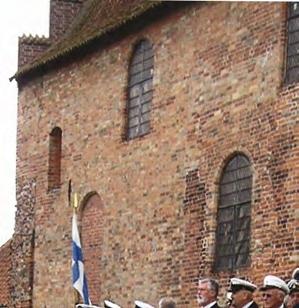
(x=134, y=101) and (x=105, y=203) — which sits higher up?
(x=134, y=101)

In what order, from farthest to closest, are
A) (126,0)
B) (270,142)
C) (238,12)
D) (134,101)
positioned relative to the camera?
(126,0), (134,101), (238,12), (270,142)

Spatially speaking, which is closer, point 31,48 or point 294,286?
point 294,286

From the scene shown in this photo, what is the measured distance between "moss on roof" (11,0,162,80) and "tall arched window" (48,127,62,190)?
149cm

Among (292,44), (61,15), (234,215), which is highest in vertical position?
(61,15)

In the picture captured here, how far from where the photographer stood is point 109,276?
23484mm

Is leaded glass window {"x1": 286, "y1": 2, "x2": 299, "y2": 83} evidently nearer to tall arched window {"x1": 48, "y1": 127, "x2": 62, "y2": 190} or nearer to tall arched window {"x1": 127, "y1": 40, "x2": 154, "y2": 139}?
tall arched window {"x1": 127, "y1": 40, "x2": 154, "y2": 139}

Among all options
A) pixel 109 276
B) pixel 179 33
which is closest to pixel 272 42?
pixel 179 33

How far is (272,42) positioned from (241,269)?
3464mm

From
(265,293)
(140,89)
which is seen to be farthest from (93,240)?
(265,293)

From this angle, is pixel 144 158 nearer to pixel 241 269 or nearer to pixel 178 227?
pixel 178 227

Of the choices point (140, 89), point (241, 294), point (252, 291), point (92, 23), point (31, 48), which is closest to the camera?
point (241, 294)

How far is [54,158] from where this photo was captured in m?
26.6

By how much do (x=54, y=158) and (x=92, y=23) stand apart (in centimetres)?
297

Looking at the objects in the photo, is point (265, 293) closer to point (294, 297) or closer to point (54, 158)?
point (294, 297)
